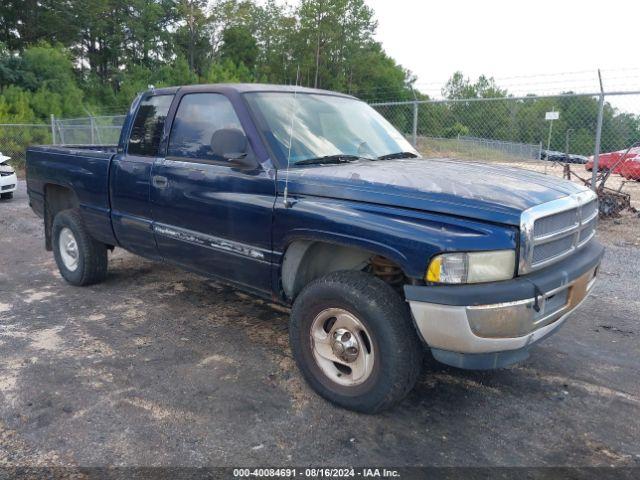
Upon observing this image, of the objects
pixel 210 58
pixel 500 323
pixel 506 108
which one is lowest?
pixel 500 323

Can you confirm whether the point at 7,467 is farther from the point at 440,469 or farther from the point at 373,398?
the point at 440,469

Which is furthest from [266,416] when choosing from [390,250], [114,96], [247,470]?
[114,96]

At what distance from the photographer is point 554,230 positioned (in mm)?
2789

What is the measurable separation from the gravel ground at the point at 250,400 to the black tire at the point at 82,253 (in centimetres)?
46

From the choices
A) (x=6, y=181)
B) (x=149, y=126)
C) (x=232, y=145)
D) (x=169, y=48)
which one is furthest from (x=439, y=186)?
(x=169, y=48)

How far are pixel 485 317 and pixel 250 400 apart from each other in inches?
59.5

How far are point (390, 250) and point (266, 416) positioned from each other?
47.5 inches

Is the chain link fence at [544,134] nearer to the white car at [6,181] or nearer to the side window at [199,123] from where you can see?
the side window at [199,123]

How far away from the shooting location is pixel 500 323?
8.38 feet

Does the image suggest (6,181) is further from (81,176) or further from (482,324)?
(482,324)

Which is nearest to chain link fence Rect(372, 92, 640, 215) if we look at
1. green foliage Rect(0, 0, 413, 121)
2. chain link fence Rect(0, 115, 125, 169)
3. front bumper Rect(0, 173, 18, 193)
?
front bumper Rect(0, 173, 18, 193)

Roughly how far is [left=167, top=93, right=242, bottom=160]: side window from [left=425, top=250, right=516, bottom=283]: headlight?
1791 mm

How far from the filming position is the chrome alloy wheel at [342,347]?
2.96 meters

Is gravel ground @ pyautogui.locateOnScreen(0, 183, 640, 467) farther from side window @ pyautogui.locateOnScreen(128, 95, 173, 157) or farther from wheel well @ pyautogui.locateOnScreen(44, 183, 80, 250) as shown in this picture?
side window @ pyautogui.locateOnScreen(128, 95, 173, 157)
